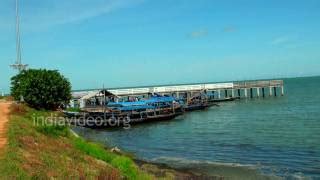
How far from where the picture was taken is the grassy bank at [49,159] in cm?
1246

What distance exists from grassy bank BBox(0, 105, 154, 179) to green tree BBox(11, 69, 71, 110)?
14226 mm

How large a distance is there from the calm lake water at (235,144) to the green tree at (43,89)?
15.4 ft

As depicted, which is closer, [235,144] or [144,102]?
[235,144]

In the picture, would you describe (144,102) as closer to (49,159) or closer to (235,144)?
(235,144)

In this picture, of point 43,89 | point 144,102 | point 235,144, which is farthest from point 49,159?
point 144,102

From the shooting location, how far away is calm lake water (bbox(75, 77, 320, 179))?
24.8 metres

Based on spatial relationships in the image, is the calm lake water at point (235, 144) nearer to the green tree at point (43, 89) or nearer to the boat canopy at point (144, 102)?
the green tree at point (43, 89)

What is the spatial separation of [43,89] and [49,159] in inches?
886

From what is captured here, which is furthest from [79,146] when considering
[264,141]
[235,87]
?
[235,87]

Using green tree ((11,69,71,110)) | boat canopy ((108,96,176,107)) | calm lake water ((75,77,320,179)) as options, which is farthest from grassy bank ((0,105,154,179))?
boat canopy ((108,96,176,107))

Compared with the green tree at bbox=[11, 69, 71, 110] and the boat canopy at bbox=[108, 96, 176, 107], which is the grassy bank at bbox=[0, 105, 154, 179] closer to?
the green tree at bbox=[11, 69, 71, 110]

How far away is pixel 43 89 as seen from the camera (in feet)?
119

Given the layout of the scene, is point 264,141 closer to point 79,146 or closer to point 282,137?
point 282,137

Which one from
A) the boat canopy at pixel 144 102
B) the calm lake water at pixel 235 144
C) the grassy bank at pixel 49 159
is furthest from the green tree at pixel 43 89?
the boat canopy at pixel 144 102
